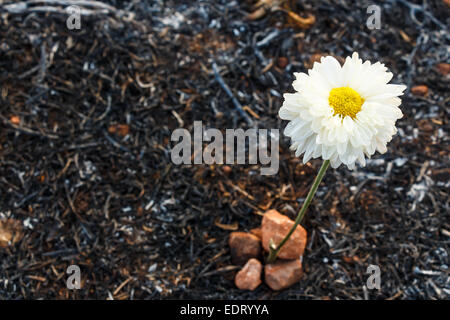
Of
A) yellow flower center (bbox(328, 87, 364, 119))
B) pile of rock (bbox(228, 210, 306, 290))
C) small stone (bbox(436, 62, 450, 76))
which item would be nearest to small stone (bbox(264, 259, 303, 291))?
pile of rock (bbox(228, 210, 306, 290))

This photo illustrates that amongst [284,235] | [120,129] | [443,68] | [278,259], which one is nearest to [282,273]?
[278,259]

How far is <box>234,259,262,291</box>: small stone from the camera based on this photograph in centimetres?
191

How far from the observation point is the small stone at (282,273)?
1.91 meters

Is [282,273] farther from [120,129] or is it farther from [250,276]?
[120,129]

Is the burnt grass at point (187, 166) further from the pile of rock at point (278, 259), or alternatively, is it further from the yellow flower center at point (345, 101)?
the yellow flower center at point (345, 101)

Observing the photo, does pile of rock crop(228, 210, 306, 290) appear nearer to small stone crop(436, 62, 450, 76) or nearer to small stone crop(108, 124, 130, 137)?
small stone crop(108, 124, 130, 137)

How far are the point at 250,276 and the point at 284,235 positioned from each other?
24 centimetres

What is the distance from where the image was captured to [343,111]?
134 cm

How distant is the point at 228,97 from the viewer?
2375mm

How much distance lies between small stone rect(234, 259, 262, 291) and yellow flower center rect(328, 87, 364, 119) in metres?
0.89
